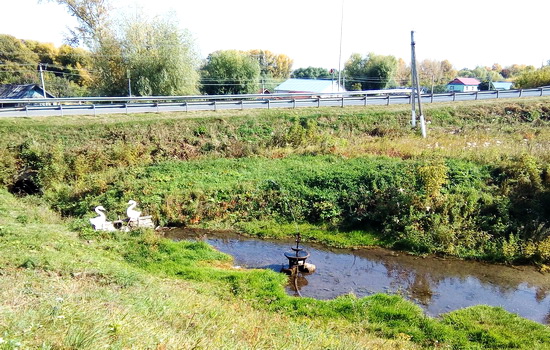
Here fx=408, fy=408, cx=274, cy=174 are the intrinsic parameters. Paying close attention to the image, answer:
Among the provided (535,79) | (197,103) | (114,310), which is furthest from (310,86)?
(114,310)

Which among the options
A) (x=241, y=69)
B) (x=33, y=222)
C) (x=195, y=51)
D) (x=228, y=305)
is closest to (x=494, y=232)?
(x=228, y=305)

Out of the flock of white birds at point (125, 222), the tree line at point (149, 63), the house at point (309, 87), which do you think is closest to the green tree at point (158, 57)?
the tree line at point (149, 63)

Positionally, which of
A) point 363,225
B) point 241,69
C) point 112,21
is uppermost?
point 112,21

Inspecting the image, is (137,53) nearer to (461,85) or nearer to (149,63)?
(149,63)

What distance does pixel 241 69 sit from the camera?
50062mm

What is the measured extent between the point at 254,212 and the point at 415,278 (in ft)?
22.2

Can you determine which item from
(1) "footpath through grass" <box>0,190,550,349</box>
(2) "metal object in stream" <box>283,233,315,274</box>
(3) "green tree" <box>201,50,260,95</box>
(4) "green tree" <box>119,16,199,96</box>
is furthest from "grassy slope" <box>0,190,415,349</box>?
(3) "green tree" <box>201,50,260,95</box>

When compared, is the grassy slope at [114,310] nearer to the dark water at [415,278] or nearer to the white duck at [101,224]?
the white duck at [101,224]

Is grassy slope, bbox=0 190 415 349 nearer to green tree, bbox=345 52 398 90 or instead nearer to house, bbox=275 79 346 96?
house, bbox=275 79 346 96

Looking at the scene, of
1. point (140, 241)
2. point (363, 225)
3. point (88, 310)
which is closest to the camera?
point (88, 310)

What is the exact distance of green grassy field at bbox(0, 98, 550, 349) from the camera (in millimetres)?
6477

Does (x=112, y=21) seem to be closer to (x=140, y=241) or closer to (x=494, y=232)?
(x=140, y=241)

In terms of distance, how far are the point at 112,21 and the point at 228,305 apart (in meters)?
33.9

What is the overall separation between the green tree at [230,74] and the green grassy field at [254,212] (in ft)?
82.3
